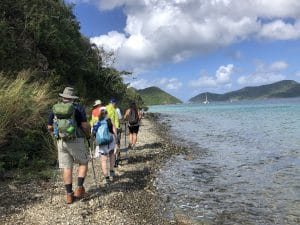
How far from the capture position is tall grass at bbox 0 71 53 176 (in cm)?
1205

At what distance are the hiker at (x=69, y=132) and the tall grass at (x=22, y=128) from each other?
3.42 meters

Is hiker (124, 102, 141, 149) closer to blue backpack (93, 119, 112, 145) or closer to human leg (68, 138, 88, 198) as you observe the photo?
blue backpack (93, 119, 112, 145)

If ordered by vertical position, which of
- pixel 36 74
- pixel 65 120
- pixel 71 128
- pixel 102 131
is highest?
pixel 36 74

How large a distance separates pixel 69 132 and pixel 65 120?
10.8 inches

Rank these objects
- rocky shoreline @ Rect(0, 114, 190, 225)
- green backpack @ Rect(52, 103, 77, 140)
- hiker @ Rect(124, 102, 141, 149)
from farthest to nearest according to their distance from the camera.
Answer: hiker @ Rect(124, 102, 141, 149), green backpack @ Rect(52, 103, 77, 140), rocky shoreline @ Rect(0, 114, 190, 225)

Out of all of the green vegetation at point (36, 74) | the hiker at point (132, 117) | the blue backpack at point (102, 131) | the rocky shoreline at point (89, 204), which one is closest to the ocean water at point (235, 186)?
the rocky shoreline at point (89, 204)

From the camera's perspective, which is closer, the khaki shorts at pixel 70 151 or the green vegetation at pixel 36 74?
the khaki shorts at pixel 70 151

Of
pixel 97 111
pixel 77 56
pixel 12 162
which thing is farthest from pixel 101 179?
pixel 77 56

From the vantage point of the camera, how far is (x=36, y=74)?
2100 cm

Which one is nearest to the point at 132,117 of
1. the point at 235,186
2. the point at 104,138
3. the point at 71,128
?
the point at 235,186

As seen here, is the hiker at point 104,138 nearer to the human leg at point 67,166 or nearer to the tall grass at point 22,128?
the human leg at point 67,166

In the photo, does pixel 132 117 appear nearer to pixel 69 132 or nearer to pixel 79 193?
pixel 79 193

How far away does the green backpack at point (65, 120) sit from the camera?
28.1ft

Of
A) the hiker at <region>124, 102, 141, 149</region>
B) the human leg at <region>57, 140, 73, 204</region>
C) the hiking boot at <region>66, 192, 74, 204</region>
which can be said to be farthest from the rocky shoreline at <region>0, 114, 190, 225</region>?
the hiker at <region>124, 102, 141, 149</region>
